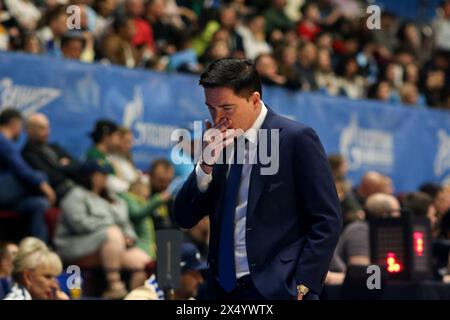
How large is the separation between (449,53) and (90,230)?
468 inches

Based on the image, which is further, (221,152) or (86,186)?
(86,186)

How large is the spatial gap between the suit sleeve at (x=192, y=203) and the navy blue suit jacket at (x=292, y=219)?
0.16ft

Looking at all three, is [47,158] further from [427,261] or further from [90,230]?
[427,261]

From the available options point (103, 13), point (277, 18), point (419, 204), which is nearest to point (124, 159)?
point (103, 13)

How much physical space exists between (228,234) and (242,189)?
0.23 metres

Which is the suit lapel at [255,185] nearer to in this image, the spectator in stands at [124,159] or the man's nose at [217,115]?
the man's nose at [217,115]

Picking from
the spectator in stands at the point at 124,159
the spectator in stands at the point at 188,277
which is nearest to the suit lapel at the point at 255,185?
the spectator in stands at the point at 188,277

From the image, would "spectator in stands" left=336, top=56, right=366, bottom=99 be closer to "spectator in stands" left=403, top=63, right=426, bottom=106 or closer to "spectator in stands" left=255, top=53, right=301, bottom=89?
"spectator in stands" left=403, top=63, right=426, bottom=106

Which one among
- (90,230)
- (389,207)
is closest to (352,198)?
(389,207)

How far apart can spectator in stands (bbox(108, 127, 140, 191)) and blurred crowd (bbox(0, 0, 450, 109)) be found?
1.33 meters

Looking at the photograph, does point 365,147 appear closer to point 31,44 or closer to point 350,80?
point 350,80

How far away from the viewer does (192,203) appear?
229 inches

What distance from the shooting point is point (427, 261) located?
9.71m

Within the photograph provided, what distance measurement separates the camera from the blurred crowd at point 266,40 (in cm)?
1405
